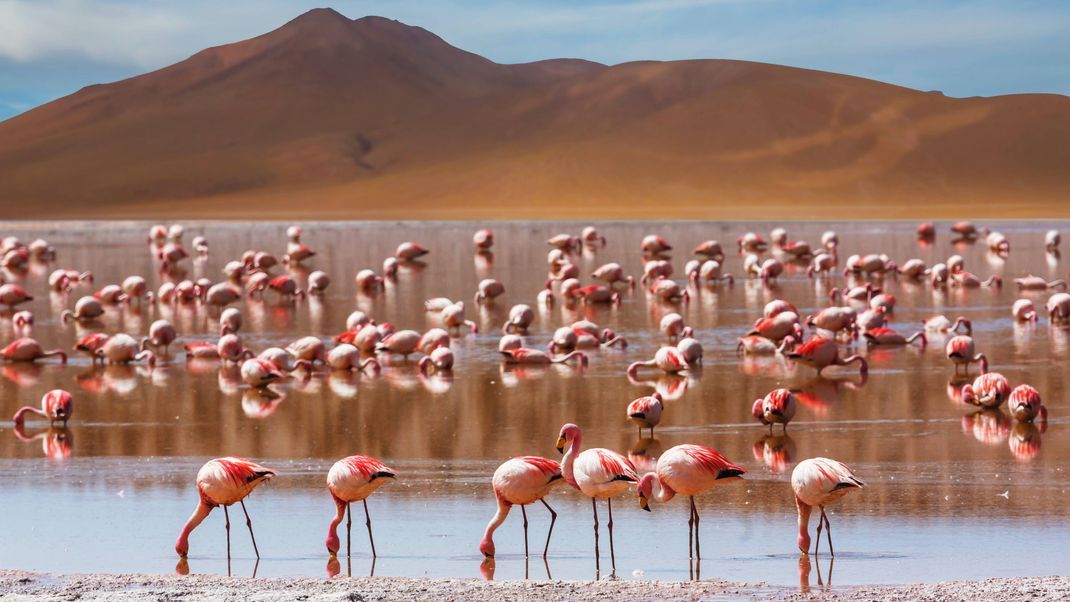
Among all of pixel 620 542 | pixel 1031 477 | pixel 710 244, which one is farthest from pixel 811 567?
pixel 710 244

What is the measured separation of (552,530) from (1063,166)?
249 feet

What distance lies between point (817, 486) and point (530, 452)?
9.93ft

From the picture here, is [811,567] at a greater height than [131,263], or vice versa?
[131,263]

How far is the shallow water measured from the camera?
6816 mm

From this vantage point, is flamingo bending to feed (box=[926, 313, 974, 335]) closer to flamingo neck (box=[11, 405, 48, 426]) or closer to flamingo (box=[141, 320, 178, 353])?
flamingo (box=[141, 320, 178, 353])

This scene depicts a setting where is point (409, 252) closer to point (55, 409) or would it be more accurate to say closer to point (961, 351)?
point (961, 351)

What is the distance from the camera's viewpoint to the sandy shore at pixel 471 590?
19.1ft

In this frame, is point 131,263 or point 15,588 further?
point 131,263

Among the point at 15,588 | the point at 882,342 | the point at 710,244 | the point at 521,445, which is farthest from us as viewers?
the point at 710,244

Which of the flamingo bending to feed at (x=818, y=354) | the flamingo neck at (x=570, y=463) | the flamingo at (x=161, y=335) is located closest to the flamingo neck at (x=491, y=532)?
the flamingo neck at (x=570, y=463)

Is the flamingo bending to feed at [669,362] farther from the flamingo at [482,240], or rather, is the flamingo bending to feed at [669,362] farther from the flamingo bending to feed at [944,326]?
the flamingo at [482,240]

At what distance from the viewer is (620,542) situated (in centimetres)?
704

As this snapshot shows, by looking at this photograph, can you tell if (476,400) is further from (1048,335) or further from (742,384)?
(1048,335)

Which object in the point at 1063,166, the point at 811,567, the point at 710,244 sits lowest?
the point at 811,567
